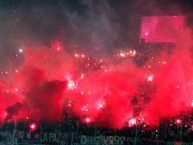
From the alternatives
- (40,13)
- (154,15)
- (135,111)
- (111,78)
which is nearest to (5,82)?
(40,13)

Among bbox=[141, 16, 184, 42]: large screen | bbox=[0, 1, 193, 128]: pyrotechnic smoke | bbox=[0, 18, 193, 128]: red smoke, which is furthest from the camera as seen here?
bbox=[141, 16, 184, 42]: large screen

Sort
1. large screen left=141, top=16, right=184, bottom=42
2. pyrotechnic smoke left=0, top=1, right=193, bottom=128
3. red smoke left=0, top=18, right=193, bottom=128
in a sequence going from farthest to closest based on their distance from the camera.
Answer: large screen left=141, top=16, right=184, bottom=42 → pyrotechnic smoke left=0, top=1, right=193, bottom=128 → red smoke left=0, top=18, right=193, bottom=128

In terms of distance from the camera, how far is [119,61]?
13297 millimetres

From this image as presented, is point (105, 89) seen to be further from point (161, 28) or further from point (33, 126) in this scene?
point (161, 28)

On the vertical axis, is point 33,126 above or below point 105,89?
below

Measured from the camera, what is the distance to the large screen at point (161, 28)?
14.1 meters

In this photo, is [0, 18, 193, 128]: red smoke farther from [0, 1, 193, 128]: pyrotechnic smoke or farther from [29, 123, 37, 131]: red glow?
[29, 123, 37, 131]: red glow

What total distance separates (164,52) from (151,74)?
60.5 inches

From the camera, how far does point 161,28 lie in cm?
1532

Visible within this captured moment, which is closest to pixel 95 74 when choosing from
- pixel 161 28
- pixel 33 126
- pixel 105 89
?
pixel 105 89

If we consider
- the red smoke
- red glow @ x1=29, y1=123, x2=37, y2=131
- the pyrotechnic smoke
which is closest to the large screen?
the pyrotechnic smoke

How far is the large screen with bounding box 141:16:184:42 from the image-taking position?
14055 millimetres

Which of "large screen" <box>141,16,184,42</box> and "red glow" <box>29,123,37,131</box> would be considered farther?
"large screen" <box>141,16,184,42</box>

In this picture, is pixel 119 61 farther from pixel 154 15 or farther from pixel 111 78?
pixel 154 15
